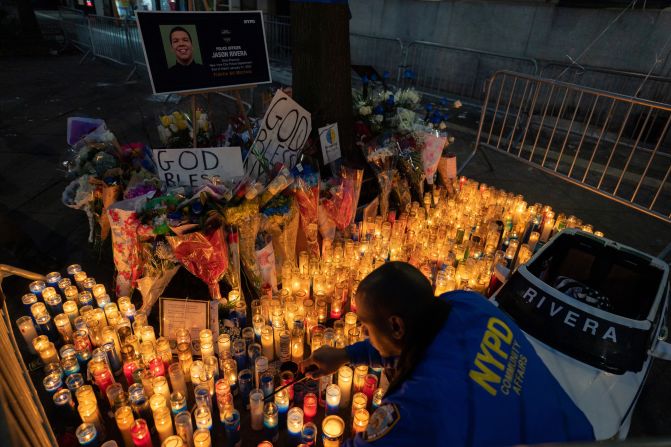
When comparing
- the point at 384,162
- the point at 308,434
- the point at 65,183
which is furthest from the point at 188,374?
the point at 65,183

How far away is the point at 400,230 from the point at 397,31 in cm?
927

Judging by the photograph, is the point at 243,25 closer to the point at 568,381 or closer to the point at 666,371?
the point at 568,381

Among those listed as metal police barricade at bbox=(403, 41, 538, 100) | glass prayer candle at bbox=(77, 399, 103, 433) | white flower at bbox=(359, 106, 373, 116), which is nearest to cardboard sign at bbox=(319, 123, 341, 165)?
white flower at bbox=(359, 106, 373, 116)

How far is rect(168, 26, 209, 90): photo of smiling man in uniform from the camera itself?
304 cm

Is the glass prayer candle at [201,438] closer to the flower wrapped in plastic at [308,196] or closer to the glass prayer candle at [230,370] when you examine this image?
the glass prayer candle at [230,370]

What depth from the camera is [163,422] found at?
2.19 m

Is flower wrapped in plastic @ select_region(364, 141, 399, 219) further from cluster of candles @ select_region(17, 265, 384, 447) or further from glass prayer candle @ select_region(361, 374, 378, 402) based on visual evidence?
glass prayer candle @ select_region(361, 374, 378, 402)

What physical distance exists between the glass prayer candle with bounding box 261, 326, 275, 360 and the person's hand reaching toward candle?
56 cm

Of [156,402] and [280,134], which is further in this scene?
[280,134]

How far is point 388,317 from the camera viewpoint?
5.02ft

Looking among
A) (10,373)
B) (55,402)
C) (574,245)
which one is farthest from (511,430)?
(55,402)

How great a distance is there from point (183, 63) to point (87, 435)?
259 cm

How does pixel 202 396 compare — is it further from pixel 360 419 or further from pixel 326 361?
pixel 360 419

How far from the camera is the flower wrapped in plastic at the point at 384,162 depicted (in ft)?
13.2
